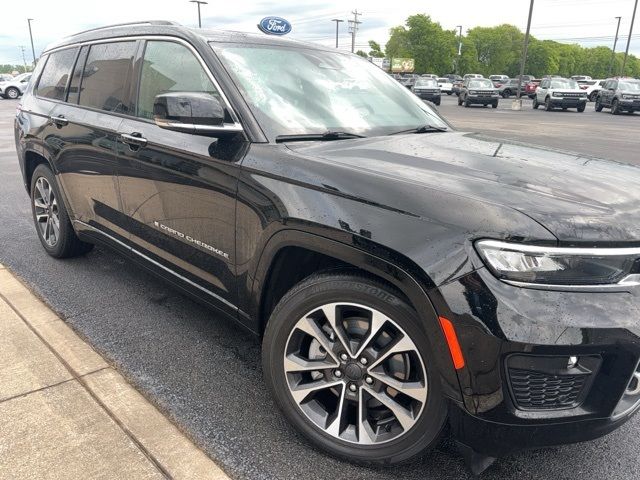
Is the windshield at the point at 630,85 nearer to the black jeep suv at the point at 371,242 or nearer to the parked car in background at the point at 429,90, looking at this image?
the parked car in background at the point at 429,90

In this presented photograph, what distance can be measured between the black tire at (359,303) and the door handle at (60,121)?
2.57 m

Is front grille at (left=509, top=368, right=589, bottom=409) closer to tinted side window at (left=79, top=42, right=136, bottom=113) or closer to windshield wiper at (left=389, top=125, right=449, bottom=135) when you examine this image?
windshield wiper at (left=389, top=125, right=449, bottom=135)

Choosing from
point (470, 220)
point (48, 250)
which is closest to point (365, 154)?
point (470, 220)

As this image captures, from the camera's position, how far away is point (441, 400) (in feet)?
6.23

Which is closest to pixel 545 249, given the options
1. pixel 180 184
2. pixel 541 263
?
pixel 541 263

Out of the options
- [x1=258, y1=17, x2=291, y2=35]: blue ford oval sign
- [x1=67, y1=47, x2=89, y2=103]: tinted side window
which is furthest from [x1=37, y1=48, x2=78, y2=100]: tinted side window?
[x1=258, y1=17, x2=291, y2=35]: blue ford oval sign

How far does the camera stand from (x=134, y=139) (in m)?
3.10

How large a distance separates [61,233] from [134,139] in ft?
5.62

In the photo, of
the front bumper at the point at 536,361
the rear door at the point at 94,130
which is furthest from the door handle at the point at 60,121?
the front bumper at the point at 536,361

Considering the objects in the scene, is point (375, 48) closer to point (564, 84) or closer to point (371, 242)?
point (564, 84)

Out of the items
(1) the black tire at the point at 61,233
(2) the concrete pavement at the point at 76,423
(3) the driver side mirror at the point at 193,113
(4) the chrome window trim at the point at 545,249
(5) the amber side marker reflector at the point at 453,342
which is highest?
(3) the driver side mirror at the point at 193,113

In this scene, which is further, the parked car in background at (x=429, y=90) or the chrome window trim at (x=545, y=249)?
the parked car in background at (x=429, y=90)

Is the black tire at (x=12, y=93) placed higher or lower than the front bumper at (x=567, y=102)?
lower

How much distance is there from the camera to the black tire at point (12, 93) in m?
35.6
